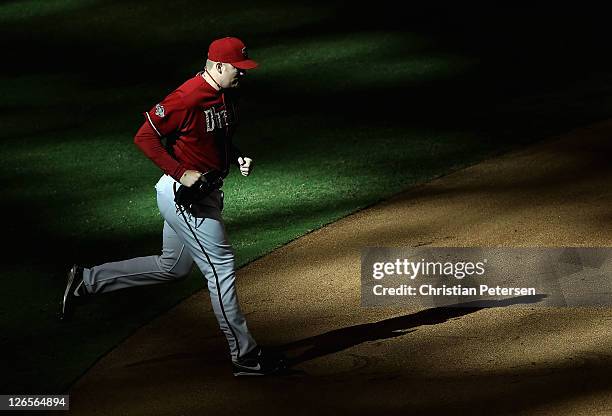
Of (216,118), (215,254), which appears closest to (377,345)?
(215,254)

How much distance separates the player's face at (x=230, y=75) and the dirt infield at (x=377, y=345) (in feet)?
5.86

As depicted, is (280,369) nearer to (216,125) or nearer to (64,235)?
(216,125)

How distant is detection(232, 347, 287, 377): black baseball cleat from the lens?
717cm

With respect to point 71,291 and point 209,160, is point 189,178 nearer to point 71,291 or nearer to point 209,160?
point 209,160

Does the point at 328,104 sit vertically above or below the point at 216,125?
below

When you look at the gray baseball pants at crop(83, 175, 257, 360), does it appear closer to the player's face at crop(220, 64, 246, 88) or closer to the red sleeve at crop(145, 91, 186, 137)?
the red sleeve at crop(145, 91, 186, 137)

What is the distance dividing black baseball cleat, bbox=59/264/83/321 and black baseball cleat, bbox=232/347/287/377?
4.39 ft

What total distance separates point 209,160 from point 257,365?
1.27 meters

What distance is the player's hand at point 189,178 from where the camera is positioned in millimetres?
6840

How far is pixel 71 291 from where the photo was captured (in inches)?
313

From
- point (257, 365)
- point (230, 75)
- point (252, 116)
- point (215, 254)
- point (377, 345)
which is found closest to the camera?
point (230, 75)

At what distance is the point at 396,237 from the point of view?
9.86 metres

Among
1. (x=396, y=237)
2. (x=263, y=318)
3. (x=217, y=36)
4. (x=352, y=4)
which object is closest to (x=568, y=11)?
(x=352, y=4)

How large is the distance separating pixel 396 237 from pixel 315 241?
0.68 meters
